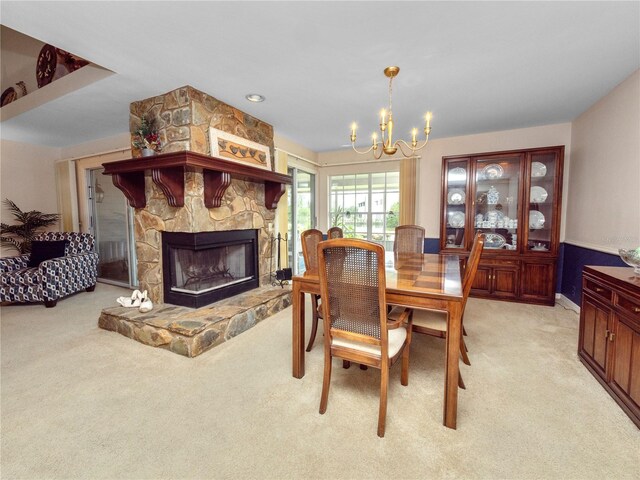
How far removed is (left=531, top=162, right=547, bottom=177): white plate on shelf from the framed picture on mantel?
3469mm

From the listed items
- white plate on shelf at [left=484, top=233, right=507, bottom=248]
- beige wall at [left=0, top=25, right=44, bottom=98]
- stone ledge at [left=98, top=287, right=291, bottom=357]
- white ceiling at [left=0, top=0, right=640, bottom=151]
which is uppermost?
beige wall at [left=0, top=25, right=44, bottom=98]

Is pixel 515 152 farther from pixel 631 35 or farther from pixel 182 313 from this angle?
pixel 182 313

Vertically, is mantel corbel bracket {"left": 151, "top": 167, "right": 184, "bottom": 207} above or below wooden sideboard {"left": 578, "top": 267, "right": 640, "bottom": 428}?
above

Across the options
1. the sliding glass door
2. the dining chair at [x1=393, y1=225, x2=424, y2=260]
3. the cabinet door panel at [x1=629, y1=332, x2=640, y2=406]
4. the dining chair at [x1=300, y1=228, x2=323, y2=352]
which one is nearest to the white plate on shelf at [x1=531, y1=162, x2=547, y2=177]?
the dining chair at [x1=393, y1=225, x2=424, y2=260]

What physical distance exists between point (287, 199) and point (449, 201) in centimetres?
244

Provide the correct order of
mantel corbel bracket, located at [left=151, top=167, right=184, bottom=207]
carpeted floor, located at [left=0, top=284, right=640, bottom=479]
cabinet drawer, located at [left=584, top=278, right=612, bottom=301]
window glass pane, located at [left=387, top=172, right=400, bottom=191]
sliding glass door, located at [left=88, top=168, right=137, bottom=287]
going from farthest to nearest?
1. window glass pane, located at [left=387, top=172, right=400, bottom=191]
2. sliding glass door, located at [left=88, top=168, right=137, bottom=287]
3. mantel corbel bracket, located at [left=151, top=167, right=184, bottom=207]
4. cabinet drawer, located at [left=584, top=278, right=612, bottom=301]
5. carpeted floor, located at [left=0, top=284, right=640, bottom=479]

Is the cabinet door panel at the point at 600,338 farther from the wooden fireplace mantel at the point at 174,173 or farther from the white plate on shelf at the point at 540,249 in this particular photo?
the wooden fireplace mantel at the point at 174,173

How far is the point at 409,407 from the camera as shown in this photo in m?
1.69

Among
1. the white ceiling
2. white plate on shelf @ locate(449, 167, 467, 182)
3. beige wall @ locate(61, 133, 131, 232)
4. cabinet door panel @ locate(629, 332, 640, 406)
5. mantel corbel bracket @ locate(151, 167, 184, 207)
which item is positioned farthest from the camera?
beige wall @ locate(61, 133, 131, 232)

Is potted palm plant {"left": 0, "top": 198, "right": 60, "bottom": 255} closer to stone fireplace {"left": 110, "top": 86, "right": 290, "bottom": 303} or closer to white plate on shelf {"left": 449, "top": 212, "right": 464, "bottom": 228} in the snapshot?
stone fireplace {"left": 110, "top": 86, "right": 290, "bottom": 303}

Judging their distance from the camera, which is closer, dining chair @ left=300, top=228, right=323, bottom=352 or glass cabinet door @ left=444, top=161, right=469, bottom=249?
dining chair @ left=300, top=228, right=323, bottom=352

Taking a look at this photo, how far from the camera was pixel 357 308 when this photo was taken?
4.99 feet

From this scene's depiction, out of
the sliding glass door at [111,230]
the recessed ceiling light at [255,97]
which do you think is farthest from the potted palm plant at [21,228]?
the recessed ceiling light at [255,97]

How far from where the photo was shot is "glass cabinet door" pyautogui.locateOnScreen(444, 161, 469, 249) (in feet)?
13.0
